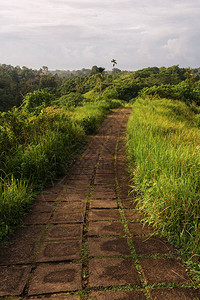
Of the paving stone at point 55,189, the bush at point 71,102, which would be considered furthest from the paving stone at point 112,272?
the bush at point 71,102

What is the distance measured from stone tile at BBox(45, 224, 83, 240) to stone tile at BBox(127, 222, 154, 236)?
50cm

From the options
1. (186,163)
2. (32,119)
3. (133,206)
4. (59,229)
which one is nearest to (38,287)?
(59,229)

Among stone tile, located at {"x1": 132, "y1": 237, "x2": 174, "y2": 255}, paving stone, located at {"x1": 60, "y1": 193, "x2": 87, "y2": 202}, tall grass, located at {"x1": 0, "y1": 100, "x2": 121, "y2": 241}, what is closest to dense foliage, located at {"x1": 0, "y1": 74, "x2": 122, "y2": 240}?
tall grass, located at {"x1": 0, "y1": 100, "x2": 121, "y2": 241}

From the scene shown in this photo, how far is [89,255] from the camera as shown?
1.90 metres

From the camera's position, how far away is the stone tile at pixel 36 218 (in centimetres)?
245

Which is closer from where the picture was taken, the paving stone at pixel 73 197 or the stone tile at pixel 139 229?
the stone tile at pixel 139 229

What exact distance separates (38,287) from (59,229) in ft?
2.37

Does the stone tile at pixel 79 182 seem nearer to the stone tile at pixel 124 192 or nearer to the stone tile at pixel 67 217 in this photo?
the stone tile at pixel 124 192

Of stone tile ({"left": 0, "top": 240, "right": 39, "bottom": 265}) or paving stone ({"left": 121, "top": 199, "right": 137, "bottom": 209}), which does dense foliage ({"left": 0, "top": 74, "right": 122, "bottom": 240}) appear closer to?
stone tile ({"left": 0, "top": 240, "right": 39, "bottom": 265})

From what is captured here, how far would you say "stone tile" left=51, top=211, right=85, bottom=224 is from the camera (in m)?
2.44

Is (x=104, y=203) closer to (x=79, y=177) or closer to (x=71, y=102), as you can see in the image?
(x=79, y=177)

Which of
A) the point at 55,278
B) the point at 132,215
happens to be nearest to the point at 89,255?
the point at 55,278

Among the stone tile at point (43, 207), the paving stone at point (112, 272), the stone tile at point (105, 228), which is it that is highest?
the paving stone at point (112, 272)

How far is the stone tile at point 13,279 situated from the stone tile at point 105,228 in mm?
671
